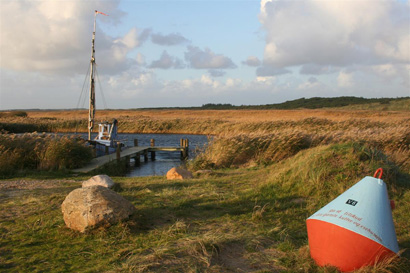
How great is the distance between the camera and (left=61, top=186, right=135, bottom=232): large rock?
585 cm

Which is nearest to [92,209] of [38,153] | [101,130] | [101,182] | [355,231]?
[101,182]

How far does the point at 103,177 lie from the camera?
8.62 meters

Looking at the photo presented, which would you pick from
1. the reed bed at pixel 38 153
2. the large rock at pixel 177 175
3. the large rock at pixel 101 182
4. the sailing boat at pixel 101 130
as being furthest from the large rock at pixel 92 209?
the sailing boat at pixel 101 130

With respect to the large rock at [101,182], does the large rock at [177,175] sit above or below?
below

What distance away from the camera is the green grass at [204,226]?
15.8 ft

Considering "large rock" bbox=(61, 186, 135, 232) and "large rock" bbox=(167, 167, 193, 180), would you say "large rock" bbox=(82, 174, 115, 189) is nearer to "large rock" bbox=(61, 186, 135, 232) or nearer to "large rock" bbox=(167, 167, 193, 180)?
"large rock" bbox=(61, 186, 135, 232)

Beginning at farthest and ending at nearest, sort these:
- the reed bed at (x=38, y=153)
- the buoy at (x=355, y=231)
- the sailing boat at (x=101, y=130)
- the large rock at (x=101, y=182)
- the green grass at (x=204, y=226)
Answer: the sailing boat at (x=101, y=130), the reed bed at (x=38, y=153), the large rock at (x=101, y=182), the green grass at (x=204, y=226), the buoy at (x=355, y=231)

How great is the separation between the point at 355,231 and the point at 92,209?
388 cm

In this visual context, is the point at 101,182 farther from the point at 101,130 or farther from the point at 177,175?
the point at 101,130

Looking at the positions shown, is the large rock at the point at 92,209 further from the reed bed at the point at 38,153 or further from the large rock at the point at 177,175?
the reed bed at the point at 38,153

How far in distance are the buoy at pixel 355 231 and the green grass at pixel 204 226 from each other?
0.17 metres

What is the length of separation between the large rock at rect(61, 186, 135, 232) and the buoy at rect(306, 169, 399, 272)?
10.1ft

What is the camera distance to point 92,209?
587 cm

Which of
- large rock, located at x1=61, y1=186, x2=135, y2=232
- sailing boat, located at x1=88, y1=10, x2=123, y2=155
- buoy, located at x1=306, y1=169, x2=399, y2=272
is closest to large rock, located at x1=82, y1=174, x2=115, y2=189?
large rock, located at x1=61, y1=186, x2=135, y2=232
